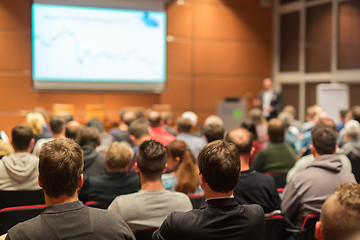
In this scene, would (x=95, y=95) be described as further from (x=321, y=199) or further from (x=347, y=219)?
(x=347, y=219)

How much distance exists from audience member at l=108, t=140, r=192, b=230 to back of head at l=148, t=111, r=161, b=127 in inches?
119

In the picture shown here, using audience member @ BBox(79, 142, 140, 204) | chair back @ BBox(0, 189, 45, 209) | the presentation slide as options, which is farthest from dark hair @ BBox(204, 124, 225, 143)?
the presentation slide

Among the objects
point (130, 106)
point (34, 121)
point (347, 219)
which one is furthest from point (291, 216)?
point (130, 106)

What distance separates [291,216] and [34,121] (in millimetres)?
3854

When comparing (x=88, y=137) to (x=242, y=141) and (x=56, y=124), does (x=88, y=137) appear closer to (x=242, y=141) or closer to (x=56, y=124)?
(x=56, y=124)

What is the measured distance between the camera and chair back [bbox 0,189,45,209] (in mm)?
3287

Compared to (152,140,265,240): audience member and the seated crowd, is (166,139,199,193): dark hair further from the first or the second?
(152,140,265,240): audience member

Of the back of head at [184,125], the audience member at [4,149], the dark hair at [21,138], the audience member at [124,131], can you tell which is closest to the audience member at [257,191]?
the dark hair at [21,138]

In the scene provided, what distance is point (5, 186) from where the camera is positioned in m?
3.41

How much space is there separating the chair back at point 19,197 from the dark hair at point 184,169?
3.47 feet

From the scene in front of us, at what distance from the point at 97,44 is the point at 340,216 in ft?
27.9

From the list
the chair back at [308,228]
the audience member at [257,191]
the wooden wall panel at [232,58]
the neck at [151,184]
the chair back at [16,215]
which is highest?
the wooden wall panel at [232,58]

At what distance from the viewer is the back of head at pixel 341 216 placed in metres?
1.15

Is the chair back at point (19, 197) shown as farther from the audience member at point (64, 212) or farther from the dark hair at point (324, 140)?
the dark hair at point (324, 140)
